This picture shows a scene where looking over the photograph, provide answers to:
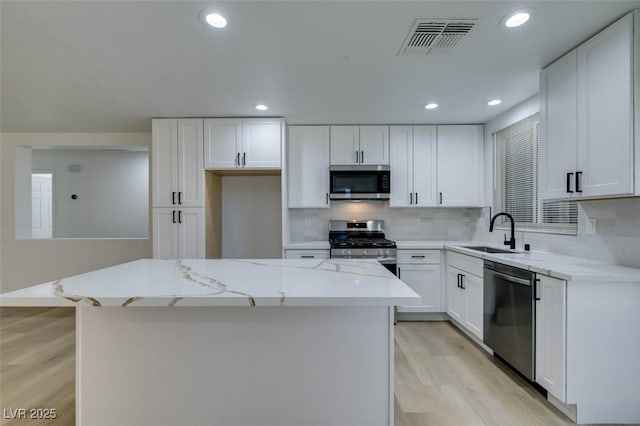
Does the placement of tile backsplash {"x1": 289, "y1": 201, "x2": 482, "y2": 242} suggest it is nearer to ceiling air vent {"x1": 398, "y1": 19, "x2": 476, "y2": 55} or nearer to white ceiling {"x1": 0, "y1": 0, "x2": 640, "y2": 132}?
white ceiling {"x1": 0, "y1": 0, "x2": 640, "y2": 132}

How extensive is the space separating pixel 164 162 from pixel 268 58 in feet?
6.47

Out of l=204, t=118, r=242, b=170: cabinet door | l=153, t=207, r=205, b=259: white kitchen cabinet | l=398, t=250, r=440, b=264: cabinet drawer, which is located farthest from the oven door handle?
l=153, t=207, r=205, b=259: white kitchen cabinet

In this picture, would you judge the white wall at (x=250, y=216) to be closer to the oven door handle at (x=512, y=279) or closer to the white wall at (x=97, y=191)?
the oven door handle at (x=512, y=279)

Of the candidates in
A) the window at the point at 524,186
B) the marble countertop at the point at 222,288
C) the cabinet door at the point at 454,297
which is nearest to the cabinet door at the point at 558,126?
the window at the point at 524,186

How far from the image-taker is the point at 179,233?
134 inches

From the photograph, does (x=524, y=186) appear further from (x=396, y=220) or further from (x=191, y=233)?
(x=191, y=233)

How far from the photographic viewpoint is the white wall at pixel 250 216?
415 cm

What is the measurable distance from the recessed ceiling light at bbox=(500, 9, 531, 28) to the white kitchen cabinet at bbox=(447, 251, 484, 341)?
185 centimetres

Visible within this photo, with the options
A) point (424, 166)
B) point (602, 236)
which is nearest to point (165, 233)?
point (424, 166)

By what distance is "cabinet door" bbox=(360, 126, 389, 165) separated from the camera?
375cm

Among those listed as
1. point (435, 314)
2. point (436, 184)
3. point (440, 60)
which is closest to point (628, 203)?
point (440, 60)

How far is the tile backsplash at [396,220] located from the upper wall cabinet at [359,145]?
0.59m

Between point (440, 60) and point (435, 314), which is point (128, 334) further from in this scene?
point (435, 314)

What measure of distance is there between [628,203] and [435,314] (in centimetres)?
215
